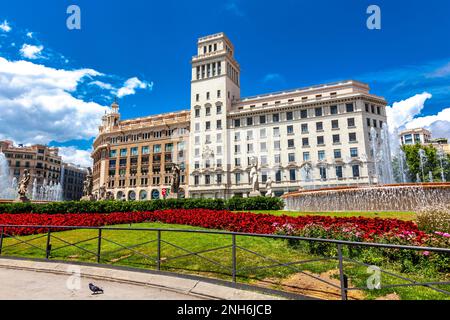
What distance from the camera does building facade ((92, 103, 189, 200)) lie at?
67.4 meters

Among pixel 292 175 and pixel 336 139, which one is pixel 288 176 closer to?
pixel 292 175

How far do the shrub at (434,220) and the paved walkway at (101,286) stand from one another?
646 centimetres

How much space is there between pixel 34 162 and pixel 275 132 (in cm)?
7580

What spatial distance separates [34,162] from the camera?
90875 mm

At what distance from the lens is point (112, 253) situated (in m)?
8.62

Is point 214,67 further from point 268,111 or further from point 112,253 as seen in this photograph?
point 112,253

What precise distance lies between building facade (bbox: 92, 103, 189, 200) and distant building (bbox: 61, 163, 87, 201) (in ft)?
108

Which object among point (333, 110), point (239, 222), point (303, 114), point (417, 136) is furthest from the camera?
point (417, 136)

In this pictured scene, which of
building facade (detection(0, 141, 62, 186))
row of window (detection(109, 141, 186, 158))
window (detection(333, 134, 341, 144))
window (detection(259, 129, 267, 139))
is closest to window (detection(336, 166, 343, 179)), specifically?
window (detection(333, 134, 341, 144))

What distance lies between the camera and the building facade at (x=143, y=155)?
67.4 metres

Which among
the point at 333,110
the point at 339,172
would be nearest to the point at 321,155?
the point at 339,172

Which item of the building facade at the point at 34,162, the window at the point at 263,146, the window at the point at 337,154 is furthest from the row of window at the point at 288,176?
the building facade at the point at 34,162

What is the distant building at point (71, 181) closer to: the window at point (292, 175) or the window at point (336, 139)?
the window at point (292, 175)

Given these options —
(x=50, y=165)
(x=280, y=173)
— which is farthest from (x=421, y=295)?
(x=50, y=165)
